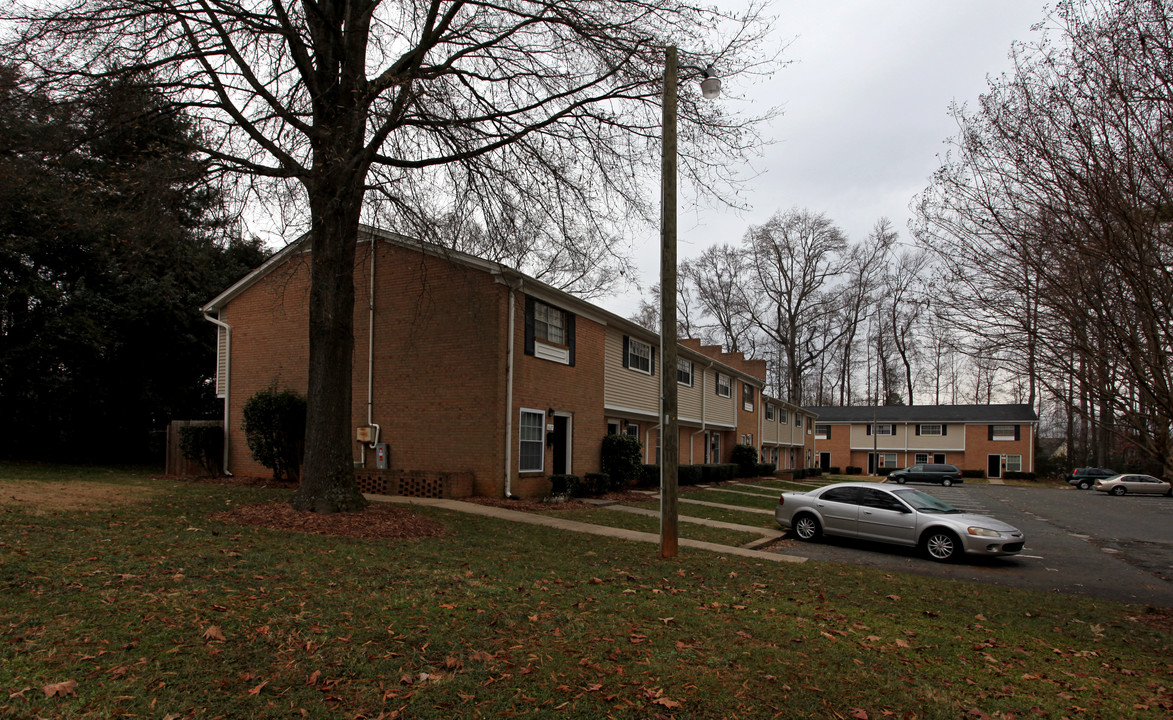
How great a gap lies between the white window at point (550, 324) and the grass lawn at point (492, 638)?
30.6 feet

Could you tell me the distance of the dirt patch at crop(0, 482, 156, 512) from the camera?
10.7m

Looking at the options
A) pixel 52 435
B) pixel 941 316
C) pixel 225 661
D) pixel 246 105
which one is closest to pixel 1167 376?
pixel 941 316

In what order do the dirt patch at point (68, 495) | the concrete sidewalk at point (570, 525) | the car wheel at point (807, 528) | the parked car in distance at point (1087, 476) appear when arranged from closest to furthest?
the dirt patch at point (68, 495) < the concrete sidewalk at point (570, 525) < the car wheel at point (807, 528) < the parked car in distance at point (1087, 476)

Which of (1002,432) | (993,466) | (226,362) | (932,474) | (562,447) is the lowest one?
(993,466)

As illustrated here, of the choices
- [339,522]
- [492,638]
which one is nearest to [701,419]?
[339,522]

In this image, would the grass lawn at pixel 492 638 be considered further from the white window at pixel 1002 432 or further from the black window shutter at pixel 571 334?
the white window at pixel 1002 432

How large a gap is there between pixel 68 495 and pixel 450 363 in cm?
787

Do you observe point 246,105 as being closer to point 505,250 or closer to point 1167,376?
point 505,250

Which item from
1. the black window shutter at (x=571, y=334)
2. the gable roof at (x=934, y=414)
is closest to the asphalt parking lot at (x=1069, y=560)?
the black window shutter at (x=571, y=334)

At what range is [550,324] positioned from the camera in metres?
18.6

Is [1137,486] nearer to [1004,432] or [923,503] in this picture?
[1004,432]

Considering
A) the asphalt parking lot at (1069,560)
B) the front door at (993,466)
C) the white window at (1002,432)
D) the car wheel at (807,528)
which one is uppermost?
the white window at (1002,432)

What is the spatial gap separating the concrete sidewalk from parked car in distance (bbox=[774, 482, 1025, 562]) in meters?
1.00

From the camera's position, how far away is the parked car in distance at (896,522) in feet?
40.7
